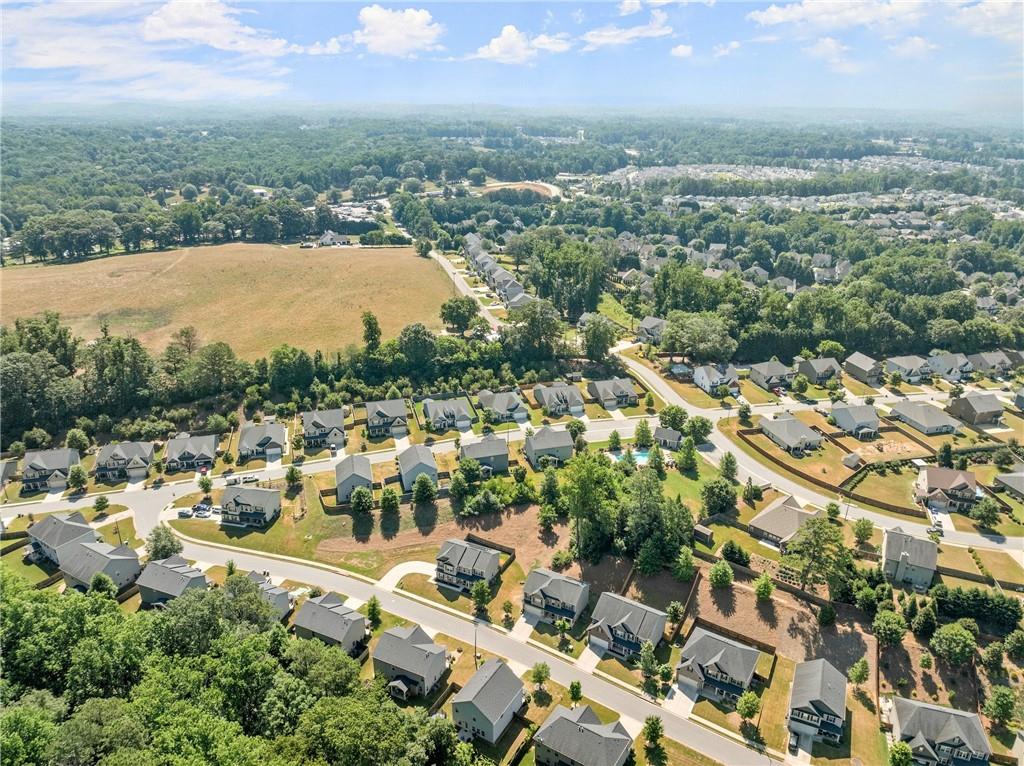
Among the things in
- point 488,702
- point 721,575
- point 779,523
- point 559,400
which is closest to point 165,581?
point 488,702

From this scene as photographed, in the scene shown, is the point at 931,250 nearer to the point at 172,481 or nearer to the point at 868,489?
the point at 868,489

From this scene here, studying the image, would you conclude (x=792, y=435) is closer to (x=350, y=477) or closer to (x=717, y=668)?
(x=717, y=668)

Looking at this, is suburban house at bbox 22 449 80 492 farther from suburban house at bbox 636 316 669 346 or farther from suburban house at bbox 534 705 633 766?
suburban house at bbox 636 316 669 346

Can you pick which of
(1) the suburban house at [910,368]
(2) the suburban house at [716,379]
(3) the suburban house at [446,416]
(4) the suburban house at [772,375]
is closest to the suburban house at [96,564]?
Result: (3) the suburban house at [446,416]

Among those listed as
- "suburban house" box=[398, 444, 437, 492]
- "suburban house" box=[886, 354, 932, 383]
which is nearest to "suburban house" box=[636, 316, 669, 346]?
"suburban house" box=[886, 354, 932, 383]

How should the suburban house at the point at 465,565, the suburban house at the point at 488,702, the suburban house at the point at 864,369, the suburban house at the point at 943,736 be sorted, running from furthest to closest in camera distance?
the suburban house at the point at 864,369
the suburban house at the point at 465,565
the suburban house at the point at 488,702
the suburban house at the point at 943,736

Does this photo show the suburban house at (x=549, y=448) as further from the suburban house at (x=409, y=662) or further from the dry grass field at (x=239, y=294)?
the dry grass field at (x=239, y=294)
